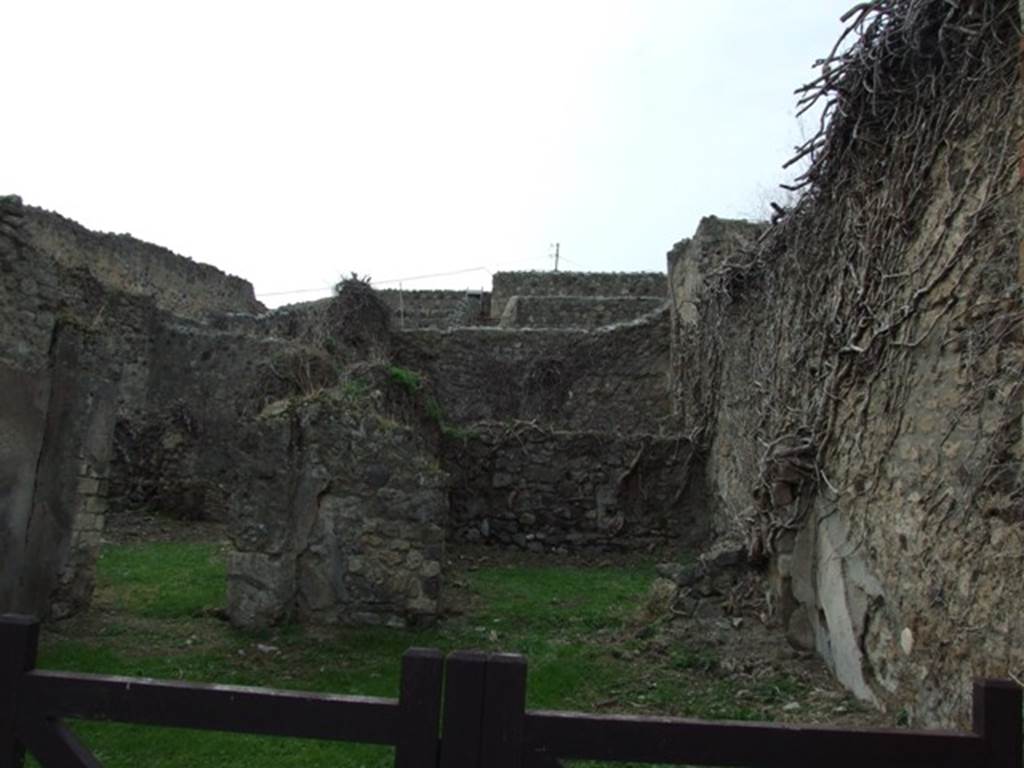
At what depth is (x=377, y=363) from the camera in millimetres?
11359

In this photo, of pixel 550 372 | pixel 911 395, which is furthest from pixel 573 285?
pixel 911 395

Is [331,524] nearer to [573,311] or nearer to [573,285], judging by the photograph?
[573,311]

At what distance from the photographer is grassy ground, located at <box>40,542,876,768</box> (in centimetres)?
533

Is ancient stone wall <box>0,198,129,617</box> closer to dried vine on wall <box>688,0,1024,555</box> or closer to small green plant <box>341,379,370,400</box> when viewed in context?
small green plant <box>341,379,370,400</box>

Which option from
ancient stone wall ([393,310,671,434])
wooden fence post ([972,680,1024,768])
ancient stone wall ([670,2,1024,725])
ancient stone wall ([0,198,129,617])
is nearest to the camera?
wooden fence post ([972,680,1024,768])

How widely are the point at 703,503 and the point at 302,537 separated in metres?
7.03

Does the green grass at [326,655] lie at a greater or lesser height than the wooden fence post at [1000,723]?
lesser

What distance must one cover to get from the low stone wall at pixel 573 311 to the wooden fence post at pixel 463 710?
1857cm

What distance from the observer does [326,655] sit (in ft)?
23.8

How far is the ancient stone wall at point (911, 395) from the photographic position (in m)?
4.37

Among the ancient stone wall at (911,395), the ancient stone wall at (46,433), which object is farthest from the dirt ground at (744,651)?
the ancient stone wall at (46,433)

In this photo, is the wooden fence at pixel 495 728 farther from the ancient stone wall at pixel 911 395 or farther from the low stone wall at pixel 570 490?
the low stone wall at pixel 570 490

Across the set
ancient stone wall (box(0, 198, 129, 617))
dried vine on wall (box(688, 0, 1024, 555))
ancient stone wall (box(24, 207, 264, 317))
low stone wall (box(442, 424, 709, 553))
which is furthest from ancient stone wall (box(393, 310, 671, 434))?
ancient stone wall (box(0, 198, 129, 617))

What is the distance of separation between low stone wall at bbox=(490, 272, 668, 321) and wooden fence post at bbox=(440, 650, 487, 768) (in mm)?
20197
